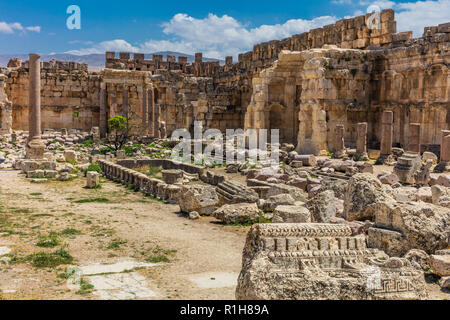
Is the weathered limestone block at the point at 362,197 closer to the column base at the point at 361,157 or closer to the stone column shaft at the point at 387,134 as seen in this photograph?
the stone column shaft at the point at 387,134

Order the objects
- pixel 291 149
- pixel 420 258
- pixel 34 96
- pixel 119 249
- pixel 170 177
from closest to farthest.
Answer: pixel 420 258 < pixel 119 249 < pixel 170 177 < pixel 34 96 < pixel 291 149

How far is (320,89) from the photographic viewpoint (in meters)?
21.9

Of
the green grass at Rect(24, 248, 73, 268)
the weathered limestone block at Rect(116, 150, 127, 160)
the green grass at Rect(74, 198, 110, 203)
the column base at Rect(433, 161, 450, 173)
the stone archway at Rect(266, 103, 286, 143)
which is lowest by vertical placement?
the green grass at Rect(24, 248, 73, 268)

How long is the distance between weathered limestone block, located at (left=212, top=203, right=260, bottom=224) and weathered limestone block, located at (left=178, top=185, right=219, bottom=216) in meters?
0.63

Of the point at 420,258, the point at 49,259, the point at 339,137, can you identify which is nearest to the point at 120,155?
the point at 339,137

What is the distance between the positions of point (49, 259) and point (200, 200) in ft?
14.7

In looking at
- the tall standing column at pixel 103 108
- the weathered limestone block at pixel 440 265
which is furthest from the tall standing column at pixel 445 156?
the tall standing column at pixel 103 108

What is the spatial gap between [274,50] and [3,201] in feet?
77.4

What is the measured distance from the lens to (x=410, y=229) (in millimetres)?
7598

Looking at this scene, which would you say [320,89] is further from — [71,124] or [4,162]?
[71,124]

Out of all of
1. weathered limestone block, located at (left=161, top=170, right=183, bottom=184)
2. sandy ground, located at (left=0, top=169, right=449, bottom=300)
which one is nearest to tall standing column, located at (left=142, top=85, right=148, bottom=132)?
weathered limestone block, located at (left=161, top=170, right=183, bottom=184)

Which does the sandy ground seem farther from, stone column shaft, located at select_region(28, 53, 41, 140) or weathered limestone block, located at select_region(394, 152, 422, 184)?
stone column shaft, located at select_region(28, 53, 41, 140)

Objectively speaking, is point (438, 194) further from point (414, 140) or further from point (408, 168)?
point (414, 140)

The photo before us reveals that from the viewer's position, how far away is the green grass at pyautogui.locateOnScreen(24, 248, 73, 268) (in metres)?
7.34
